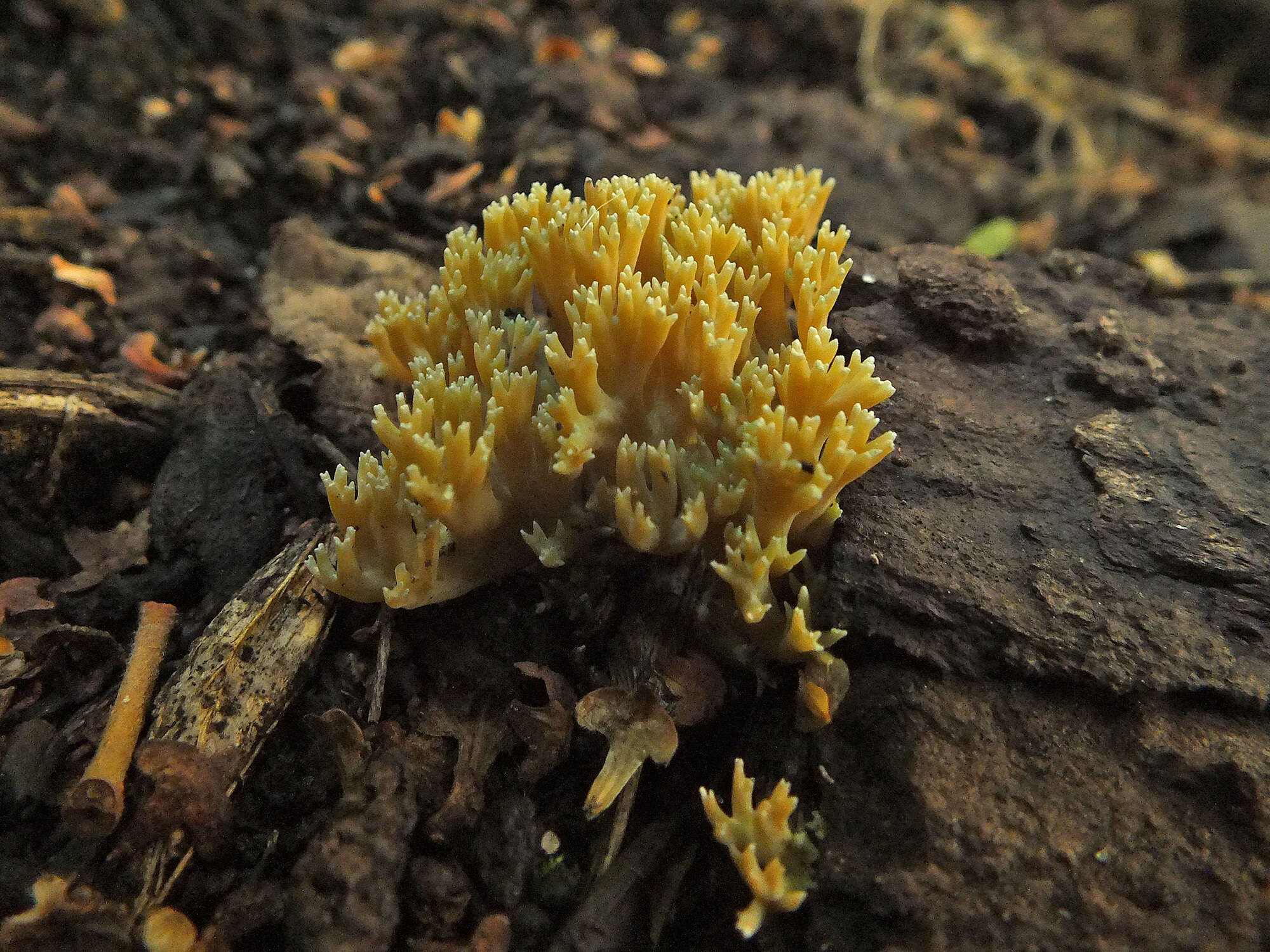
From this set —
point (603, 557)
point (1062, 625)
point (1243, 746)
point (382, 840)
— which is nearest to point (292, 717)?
point (382, 840)

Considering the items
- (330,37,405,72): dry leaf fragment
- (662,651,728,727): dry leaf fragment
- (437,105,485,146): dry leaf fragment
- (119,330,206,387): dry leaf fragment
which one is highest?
(330,37,405,72): dry leaf fragment

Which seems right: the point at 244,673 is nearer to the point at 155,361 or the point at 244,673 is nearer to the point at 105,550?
the point at 105,550

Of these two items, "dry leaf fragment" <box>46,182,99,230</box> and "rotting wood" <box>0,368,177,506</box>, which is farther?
"dry leaf fragment" <box>46,182,99,230</box>

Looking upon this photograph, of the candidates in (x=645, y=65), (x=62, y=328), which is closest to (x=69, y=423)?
(x=62, y=328)

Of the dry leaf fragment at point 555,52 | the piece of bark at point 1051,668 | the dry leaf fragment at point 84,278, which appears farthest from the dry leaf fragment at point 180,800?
the dry leaf fragment at point 555,52

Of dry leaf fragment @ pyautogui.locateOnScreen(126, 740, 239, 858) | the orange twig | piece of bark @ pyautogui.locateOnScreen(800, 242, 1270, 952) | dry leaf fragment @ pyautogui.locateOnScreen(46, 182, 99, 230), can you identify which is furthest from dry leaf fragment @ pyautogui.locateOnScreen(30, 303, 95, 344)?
piece of bark @ pyautogui.locateOnScreen(800, 242, 1270, 952)

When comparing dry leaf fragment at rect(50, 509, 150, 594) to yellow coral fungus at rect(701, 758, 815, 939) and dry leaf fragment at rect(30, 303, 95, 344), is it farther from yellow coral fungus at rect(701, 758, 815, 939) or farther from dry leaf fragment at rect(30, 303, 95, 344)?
yellow coral fungus at rect(701, 758, 815, 939)

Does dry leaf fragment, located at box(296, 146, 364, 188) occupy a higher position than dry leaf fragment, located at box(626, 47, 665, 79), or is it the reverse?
dry leaf fragment, located at box(626, 47, 665, 79)
